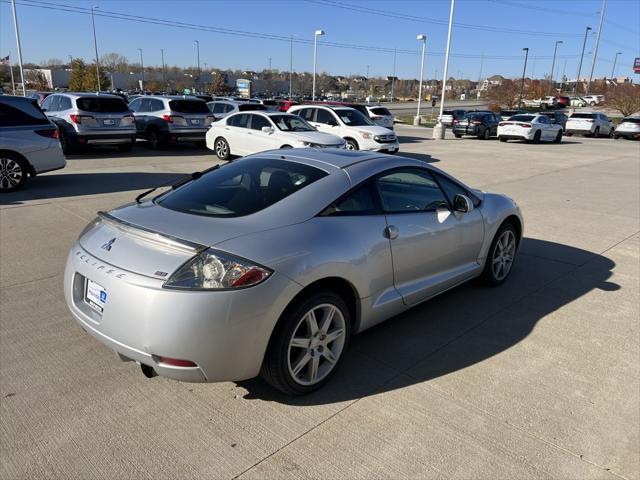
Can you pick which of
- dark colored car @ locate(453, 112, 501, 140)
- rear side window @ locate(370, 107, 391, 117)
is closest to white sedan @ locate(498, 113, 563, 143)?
dark colored car @ locate(453, 112, 501, 140)

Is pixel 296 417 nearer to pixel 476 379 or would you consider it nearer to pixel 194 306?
pixel 194 306

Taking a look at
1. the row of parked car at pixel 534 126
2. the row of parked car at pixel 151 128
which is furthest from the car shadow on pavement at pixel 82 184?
the row of parked car at pixel 534 126

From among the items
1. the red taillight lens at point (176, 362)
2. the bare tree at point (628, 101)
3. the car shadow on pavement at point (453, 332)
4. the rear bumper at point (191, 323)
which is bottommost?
the car shadow on pavement at point (453, 332)

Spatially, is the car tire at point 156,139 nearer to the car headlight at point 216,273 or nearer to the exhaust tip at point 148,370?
the exhaust tip at point 148,370

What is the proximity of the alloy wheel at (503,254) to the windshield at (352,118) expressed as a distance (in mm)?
11479

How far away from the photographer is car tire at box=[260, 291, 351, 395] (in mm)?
2857

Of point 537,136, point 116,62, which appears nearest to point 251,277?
point 537,136

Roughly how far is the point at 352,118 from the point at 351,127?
34.0 inches

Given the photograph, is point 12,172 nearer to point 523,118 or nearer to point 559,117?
point 523,118

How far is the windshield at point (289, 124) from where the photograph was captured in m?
13.4

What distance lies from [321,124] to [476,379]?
13905 millimetres

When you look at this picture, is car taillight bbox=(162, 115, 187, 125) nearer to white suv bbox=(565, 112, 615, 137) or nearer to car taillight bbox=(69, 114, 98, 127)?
car taillight bbox=(69, 114, 98, 127)

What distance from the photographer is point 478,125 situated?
26562 millimetres

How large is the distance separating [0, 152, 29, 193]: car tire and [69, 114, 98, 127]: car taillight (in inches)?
202
